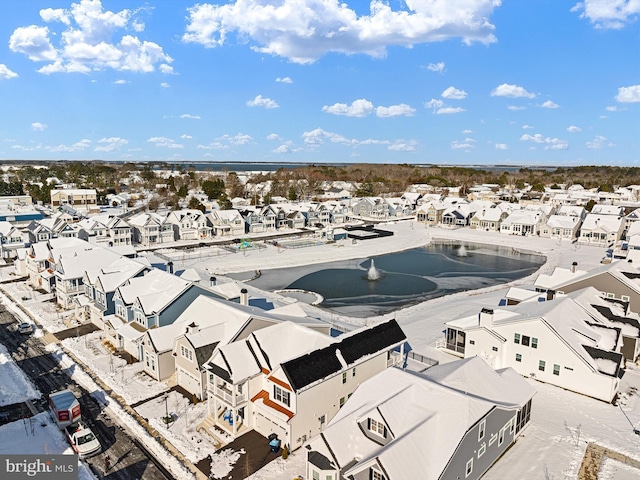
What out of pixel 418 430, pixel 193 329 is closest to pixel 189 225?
pixel 193 329

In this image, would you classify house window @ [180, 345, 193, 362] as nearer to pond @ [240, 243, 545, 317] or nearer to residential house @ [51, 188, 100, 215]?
pond @ [240, 243, 545, 317]

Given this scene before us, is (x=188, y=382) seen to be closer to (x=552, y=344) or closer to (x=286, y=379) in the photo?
(x=286, y=379)

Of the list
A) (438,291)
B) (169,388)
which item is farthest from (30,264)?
(438,291)

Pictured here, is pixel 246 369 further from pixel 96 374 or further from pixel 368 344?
pixel 96 374

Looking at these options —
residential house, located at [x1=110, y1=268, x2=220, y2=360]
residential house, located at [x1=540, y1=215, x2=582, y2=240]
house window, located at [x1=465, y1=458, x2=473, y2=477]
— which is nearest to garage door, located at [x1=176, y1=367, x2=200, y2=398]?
residential house, located at [x1=110, y1=268, x2=220, y2=360]

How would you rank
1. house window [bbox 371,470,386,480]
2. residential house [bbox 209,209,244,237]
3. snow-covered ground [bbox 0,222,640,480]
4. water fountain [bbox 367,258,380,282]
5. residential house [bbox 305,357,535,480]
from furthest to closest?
residential house [bbox 209,209,244,237] → water fountain [bbox 367,258,380,282] → snow-covered ground [bbox 0,222,640,480] → residential house [bbox 305,357,535,480] → house window [bbox 371,470,386,480]
